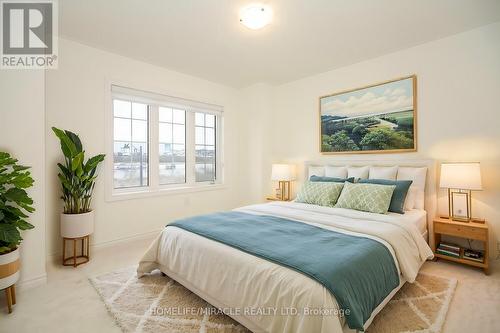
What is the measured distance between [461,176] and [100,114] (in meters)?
4.22

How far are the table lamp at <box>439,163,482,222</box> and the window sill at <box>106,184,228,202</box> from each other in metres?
3.25

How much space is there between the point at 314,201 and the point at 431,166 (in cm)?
142

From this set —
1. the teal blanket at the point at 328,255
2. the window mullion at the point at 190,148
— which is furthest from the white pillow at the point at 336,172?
the window mullion at the point at 190,148

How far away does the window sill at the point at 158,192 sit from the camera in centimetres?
331

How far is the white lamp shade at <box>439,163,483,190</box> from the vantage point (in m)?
2.48

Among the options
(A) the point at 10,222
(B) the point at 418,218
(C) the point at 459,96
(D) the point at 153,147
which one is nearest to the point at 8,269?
(A) the point at 10,222

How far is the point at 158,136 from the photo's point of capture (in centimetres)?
378

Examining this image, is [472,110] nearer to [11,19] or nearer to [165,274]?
[165,274]

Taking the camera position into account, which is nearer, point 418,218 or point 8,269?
point 8,269

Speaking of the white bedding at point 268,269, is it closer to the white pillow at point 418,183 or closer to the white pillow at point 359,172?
the white pillow at point 418,183

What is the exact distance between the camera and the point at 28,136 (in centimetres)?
221

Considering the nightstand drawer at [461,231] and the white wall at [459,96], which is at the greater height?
the white wall at [459,96]

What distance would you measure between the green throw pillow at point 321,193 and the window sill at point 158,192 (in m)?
1.72

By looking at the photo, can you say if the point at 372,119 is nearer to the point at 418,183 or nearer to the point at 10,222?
the point at 418,183
